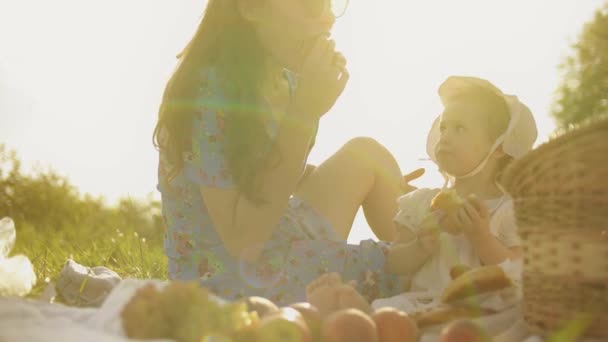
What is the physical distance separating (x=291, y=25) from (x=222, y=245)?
0.87 meters

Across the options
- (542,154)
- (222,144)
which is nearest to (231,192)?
(222,144)

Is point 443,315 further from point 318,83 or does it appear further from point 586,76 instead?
point 586,76

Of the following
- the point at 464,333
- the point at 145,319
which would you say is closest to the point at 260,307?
the point at 145,319

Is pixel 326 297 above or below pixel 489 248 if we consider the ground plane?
below

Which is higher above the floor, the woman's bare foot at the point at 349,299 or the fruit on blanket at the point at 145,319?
the woman's bare foot at the point at 349,299

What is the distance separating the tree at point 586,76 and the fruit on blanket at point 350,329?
11196 millimetres

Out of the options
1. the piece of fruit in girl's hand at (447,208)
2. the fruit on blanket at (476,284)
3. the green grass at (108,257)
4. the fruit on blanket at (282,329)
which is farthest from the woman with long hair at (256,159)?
the green grass at (108,257)

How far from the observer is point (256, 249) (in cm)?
271

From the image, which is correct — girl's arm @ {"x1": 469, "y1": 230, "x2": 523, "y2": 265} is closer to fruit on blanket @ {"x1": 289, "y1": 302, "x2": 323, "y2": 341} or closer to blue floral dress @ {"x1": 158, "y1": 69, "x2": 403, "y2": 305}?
blue floral dress @ {"x1": 158, "y1": 69, "x2": 403, "y2": 305}

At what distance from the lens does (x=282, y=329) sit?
1582 mm

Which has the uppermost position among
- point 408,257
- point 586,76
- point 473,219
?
point 586,76

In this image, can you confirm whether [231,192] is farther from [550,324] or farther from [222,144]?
[550,324]

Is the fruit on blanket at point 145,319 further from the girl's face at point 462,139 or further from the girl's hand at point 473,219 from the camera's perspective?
the girl's face at point 462,139

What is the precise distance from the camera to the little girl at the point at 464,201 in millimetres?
2826
